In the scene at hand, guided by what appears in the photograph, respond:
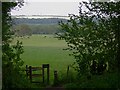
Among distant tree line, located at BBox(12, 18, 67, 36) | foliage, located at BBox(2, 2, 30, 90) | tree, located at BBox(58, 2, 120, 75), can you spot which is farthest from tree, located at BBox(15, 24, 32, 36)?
tree, located at BBox(58, 2, 120, 75)

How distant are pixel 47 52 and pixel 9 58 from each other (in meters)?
0.80

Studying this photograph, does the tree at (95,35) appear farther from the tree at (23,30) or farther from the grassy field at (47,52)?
the tree at (23,30)

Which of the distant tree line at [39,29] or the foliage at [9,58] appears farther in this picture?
the distant tree line at [39,29]

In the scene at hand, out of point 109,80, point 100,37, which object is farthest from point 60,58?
point 109,80

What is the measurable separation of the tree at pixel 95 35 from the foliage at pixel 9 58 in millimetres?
779

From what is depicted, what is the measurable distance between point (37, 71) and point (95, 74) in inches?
32.9

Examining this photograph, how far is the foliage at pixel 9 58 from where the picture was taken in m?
4.54

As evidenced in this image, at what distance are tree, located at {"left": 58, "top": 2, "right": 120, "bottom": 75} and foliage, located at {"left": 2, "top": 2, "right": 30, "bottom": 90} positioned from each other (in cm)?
78

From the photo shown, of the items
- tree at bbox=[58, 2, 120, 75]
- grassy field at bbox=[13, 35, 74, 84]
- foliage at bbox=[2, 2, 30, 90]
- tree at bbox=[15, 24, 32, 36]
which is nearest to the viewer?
foliage at bbox=[2, 2, 30, 90]

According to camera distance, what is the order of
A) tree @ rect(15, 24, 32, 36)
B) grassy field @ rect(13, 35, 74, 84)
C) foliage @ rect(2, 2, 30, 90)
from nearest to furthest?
1. foliage @ rect(2, 2, 30, 90)
2. tree @ rect(15, 24, 32, 36)
3. grassy field @ rect(13, 35, 74, 84)

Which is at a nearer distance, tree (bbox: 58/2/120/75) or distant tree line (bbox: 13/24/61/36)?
tree (bbox: 58/2/120/75)

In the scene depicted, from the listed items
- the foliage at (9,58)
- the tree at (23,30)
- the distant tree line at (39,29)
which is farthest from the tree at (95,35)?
the foliage at (9,58)

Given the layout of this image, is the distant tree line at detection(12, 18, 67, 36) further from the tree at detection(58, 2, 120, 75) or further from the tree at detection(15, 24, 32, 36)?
the tree at detection(58, 2, 120, 75)

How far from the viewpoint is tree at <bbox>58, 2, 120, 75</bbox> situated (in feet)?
16.8
